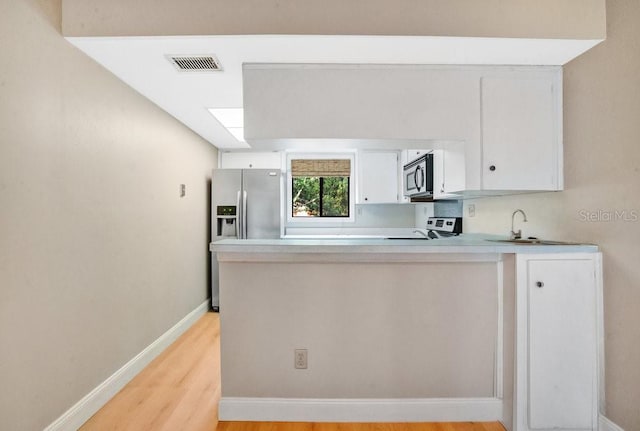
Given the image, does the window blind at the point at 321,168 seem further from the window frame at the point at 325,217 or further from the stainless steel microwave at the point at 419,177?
the stainless steel microwave at the point at 419,177

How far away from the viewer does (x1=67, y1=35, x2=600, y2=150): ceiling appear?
1688mm

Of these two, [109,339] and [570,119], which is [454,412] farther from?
[109,339]

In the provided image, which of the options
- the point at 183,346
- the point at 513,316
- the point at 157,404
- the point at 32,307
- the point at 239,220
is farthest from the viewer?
the point at 239,220

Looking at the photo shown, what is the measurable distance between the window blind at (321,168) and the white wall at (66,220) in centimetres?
222

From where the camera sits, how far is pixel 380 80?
1.94 m

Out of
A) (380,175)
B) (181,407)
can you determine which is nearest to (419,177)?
(380,175)

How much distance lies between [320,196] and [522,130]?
10.3ft

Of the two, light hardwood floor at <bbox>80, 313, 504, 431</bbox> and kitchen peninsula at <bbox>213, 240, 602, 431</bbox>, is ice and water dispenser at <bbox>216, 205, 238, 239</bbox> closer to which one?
light hardwood floor at <bbox>80, 313, 504, 431</bbox>

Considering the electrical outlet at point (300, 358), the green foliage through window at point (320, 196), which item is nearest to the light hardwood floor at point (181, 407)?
the electrical outlet at point (300, 358)

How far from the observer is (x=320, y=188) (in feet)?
16.0

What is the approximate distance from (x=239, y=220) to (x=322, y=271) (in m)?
2.26

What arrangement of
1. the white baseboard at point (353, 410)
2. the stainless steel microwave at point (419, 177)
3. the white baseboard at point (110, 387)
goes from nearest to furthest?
the white baseboard at point (110, 387)
the white baseboard at point (353, 410)
the stainless steel microwave at point (419, 177)

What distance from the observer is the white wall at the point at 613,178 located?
1.56m

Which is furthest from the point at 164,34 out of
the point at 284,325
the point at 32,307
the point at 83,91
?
the point at 284,325
